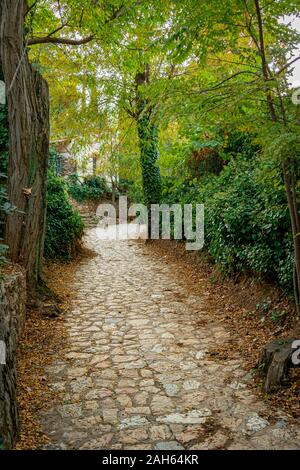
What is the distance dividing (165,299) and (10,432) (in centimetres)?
455

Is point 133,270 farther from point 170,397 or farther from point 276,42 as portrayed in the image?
point 276,42

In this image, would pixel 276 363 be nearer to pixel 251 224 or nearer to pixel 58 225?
pixel 251 224

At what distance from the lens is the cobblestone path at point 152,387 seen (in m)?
3.07

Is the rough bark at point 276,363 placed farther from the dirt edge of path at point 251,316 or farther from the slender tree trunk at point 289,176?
the slender tree trunk at point 289,176

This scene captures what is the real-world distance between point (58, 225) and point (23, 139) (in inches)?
157

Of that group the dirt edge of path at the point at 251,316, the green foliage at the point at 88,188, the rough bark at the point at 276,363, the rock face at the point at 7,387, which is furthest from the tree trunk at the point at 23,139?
the green foliage at the point at 88,188

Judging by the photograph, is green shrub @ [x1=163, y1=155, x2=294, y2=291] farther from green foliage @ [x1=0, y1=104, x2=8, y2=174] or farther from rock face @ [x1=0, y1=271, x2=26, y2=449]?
green foliage @ [x1=0, y1=104, x2=8, y2=174]

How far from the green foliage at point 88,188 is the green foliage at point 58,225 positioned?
1165cm

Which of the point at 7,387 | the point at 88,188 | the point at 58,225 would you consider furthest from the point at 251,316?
the point at 88,188

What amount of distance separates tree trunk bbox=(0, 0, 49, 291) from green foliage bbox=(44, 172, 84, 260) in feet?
9.71

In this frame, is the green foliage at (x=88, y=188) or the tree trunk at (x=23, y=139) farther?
the green foliage at (x=88, y=188)

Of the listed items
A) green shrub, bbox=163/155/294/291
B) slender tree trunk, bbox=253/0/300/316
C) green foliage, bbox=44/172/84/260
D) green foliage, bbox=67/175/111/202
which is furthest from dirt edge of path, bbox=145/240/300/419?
green foliage, bbox=67/175/111/202

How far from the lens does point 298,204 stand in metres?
4.58

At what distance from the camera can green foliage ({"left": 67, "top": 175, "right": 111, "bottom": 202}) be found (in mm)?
21825
